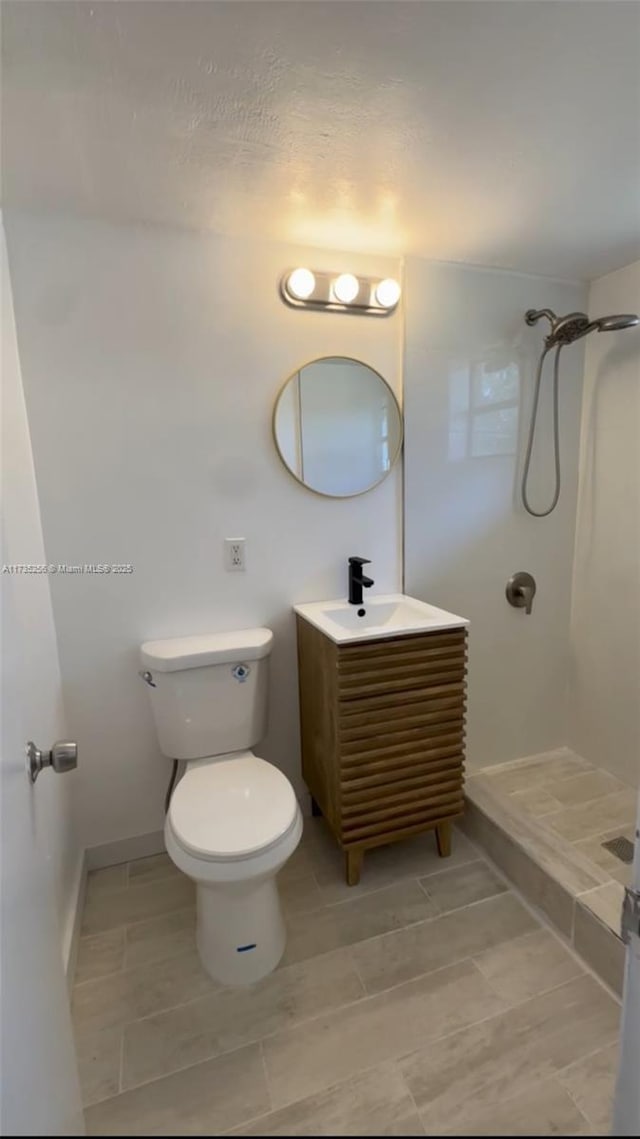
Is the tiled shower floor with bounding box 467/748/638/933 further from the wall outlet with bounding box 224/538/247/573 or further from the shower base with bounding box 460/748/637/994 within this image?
the wall outlet with bounding box 224/538/247/573

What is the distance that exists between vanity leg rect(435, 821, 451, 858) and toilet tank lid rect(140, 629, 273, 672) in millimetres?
855

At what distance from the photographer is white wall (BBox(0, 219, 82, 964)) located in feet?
3.95

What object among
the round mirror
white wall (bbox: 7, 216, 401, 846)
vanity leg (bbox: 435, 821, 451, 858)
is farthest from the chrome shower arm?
vanity leg (bbox: 435, 821, 451, 858)

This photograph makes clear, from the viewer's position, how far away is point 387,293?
1725 millimetres

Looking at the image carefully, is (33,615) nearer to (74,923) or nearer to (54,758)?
(54,758)

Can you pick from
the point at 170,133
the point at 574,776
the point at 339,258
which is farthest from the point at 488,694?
the point at 170,133

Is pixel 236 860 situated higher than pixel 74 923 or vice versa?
pixel 236 860

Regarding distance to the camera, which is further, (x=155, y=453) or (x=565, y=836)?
(x=565, y=836)

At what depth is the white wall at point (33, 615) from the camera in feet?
3.95

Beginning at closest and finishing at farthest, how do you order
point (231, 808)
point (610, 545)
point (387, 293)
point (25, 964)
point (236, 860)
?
point (25, 964) < point (236, 860) < point (231, 808) < point (387, 293) < point (610, 545)

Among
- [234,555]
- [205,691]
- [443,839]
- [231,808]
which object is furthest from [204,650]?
[443,839]

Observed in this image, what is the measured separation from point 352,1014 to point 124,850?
96 cm

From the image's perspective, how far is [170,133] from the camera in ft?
3.67

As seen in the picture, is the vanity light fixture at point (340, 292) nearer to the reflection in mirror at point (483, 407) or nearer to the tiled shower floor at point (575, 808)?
the reflection in mirror at point (483, 407)
